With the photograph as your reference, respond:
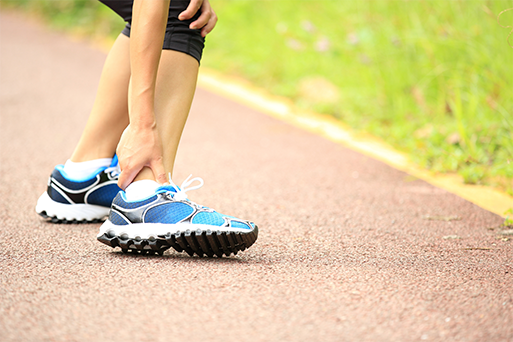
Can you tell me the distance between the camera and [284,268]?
4.48 feet

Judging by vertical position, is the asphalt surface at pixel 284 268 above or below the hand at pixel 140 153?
below

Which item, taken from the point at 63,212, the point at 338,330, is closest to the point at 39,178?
the point at 63,212

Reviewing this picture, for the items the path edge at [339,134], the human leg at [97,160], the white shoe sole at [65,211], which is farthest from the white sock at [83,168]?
the path edge at [339,134]

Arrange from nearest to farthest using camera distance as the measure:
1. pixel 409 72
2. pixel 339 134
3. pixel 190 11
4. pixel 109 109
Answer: pixel 190 11 → pixel 109 109 → pixel 339 134 → pixel 409 72

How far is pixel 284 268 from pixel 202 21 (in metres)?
0.73

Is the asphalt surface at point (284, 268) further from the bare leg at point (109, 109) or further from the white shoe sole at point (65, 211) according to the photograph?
the bare leg at point (109, 109)

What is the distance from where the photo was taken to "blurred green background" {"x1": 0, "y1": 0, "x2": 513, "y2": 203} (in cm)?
274

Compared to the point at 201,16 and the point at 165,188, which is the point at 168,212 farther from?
the point at 201,16

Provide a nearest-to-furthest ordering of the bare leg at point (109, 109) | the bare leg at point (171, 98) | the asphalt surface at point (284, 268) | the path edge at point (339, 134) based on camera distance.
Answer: the asphalt surface at point (284, 268) → the bare leg at point (171, 98) → the bare leg at point (109, 109) → the path edge at point (339, 134)

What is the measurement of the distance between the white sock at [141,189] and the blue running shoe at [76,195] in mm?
359

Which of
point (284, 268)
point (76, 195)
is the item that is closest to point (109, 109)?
point (76, 195)

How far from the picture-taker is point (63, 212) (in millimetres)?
1773

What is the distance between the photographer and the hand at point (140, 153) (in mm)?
1411

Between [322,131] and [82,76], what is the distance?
2.52m
